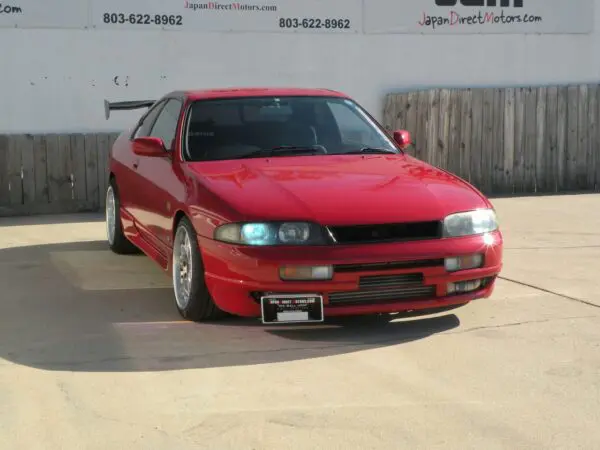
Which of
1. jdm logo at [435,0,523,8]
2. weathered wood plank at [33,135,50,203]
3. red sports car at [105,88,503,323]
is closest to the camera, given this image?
red sports car at [105,88,503,323]

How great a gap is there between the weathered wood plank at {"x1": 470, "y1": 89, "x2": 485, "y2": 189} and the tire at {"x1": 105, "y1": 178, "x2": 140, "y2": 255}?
560cm

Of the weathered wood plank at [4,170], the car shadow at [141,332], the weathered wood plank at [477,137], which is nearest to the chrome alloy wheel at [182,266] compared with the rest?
the car shadow at [141,332]

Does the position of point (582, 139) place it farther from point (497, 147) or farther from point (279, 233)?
point (279, 233)

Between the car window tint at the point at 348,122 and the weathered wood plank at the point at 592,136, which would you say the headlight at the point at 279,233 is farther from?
the weathered wood plank at the point at 592,136

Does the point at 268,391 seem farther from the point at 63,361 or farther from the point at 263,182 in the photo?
the point at 263,182

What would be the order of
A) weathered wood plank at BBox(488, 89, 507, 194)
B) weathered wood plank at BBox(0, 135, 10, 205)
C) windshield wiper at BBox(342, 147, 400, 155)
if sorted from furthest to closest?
weathered wood plank at BBox(488, 89, 507, 194) → weathered wood plank at BBox(0, 135, 10, 205) → windshield wiper at BBox(342, 147, 400, 155)

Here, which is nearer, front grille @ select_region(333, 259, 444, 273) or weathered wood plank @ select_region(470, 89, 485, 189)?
front grille @ select_region(333, 259, 444, 273)

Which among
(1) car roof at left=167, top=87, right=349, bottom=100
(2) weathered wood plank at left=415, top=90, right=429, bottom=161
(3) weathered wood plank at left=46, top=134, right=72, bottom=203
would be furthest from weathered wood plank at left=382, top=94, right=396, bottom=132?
(1) car roof at left=167, top=87, right=349, bottom=100

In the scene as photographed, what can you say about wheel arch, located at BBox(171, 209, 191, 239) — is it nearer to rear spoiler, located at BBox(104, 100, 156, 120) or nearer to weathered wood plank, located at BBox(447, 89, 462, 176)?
rear spoiler, located at BBox(104, 100, 156, 120)

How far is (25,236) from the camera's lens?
9.21m

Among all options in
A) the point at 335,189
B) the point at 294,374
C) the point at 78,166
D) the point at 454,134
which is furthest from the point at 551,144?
the point at 294,374

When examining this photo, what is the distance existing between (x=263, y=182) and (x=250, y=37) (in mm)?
6336

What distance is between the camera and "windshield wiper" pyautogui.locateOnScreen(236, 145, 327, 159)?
621cm

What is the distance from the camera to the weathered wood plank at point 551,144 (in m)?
12.5
